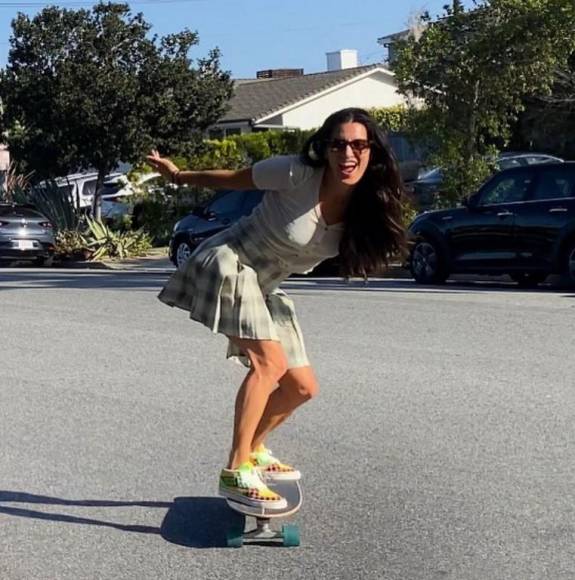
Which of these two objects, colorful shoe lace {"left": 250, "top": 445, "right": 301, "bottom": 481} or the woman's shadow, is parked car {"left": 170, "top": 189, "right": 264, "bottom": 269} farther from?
colorful shoe lace {"left": 250, "top": 445, "right": 301, "bottom": 481}

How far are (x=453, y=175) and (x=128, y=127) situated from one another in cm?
992

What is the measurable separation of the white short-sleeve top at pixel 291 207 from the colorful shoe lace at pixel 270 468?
0.98 meters

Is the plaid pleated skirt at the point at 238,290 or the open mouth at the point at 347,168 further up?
the open mouth at the point at 347,168

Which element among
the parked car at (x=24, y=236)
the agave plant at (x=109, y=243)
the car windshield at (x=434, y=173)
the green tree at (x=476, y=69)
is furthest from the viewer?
the agave plant at (x=109, y=243)

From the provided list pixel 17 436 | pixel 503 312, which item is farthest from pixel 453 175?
pixel 17 436

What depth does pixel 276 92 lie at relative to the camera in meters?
46.4

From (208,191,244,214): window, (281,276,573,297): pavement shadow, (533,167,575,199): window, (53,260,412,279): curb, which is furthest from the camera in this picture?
(53,260,412,279): curb

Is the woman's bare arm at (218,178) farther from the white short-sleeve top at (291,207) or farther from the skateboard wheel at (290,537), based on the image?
the skateboard wheel at (290,537)

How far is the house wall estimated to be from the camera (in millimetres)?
45000

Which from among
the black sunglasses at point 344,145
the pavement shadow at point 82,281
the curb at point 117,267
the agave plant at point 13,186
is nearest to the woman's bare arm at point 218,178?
the black sunglasses at point 344,145

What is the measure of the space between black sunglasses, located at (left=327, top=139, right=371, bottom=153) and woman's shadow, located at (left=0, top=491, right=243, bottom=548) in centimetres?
172

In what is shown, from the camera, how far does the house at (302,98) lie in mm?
44250

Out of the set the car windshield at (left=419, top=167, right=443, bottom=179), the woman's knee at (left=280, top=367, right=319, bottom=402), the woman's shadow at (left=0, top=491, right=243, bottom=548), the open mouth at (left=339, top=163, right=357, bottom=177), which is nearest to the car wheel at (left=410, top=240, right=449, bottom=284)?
the car windshield at (left=419, top=167, right=443, bottom=179)

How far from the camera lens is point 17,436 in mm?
7812
